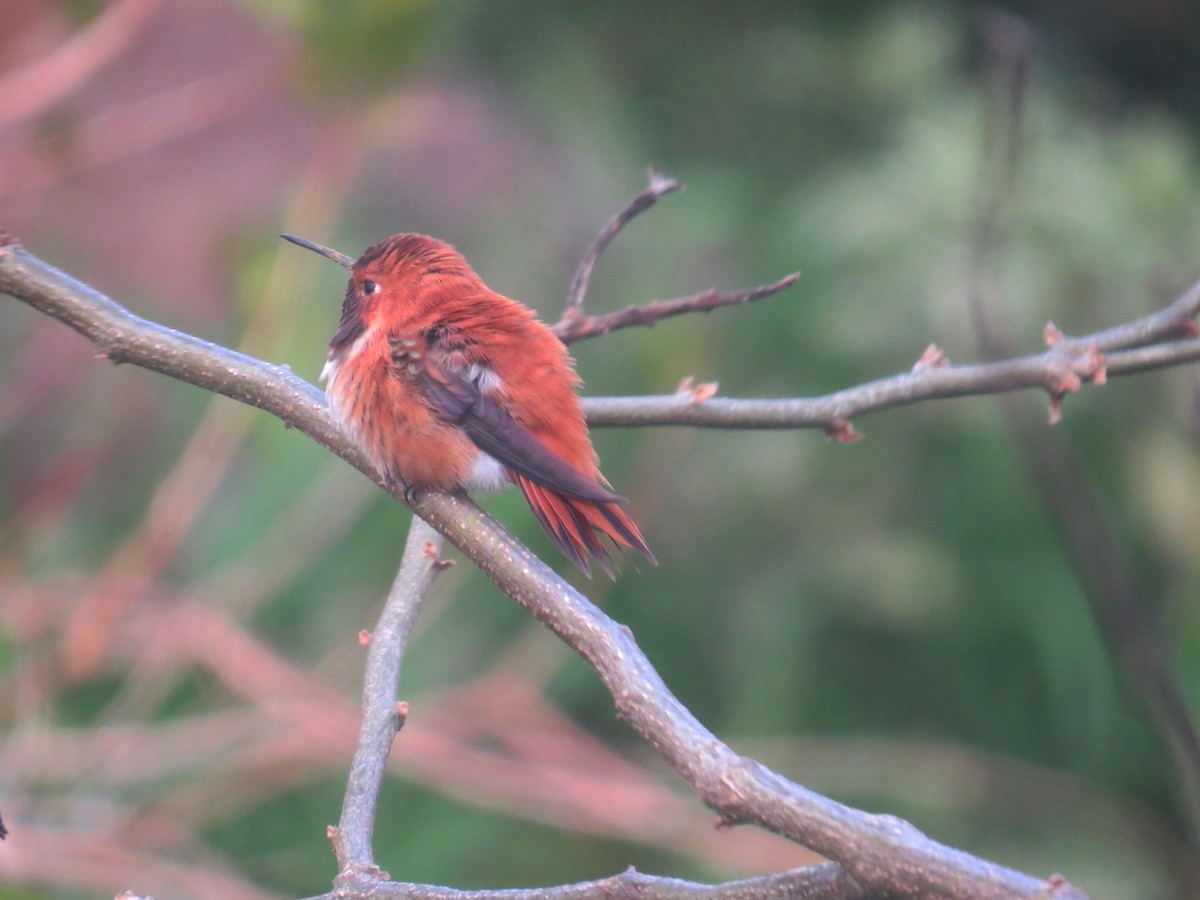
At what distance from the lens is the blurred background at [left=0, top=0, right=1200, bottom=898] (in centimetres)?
300

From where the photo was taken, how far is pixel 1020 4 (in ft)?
13.1

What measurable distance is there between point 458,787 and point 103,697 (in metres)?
1.17

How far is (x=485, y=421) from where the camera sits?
159 centimetres

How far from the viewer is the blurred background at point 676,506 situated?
3000 millimetres

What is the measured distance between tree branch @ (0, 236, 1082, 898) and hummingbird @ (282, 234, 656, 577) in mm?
110

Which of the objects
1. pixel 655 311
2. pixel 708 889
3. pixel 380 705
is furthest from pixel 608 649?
pixel 655 311

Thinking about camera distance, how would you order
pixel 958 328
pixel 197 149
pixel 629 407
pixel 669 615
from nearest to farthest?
pixel 629 407
pixel 958 328
pixel 669 615
pixel 197 149

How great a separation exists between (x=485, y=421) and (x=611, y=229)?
0.38m

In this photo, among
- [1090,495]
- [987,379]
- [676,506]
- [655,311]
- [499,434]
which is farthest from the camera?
[676,506]

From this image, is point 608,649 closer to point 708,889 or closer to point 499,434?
point 708,889

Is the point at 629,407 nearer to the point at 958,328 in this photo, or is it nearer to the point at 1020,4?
the point at 958,328

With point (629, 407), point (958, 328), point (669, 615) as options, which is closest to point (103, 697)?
point (669, 615)

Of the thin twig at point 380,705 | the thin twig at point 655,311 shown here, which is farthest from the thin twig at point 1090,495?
the thin twig at point 380,705

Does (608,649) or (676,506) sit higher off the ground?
(676,506)
